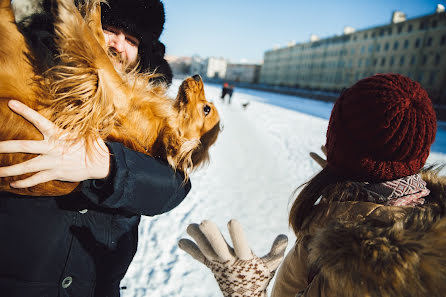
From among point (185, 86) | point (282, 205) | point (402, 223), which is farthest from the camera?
point (282, 205)

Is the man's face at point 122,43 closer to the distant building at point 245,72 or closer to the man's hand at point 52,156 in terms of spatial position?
the man's hand at point 52,156

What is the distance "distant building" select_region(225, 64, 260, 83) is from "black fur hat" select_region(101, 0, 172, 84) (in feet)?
A: 279

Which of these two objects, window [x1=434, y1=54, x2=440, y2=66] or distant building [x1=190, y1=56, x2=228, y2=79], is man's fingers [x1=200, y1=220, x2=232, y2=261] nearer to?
window [x1=434, y1=54, x2=440, y2=66]

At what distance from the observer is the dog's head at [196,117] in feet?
4.41

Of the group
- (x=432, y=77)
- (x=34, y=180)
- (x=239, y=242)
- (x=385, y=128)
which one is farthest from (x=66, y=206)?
(x=432, y=77)

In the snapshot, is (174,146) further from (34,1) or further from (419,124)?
(419,124)

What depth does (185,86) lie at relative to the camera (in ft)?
4.72

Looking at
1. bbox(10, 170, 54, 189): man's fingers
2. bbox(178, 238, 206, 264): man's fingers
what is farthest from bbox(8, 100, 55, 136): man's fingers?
bbox(178, 238, 206, 264): man's fingers

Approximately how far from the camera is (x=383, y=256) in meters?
0.65

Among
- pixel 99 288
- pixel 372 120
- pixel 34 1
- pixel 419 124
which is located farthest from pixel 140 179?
pixel 419 124

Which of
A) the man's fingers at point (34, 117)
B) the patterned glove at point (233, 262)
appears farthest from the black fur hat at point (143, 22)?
the patterned glove at point (233, 262)

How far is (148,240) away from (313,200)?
246 centimetres

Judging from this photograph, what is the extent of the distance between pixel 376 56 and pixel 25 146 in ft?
188

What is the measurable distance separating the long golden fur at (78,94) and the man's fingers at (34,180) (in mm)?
47
